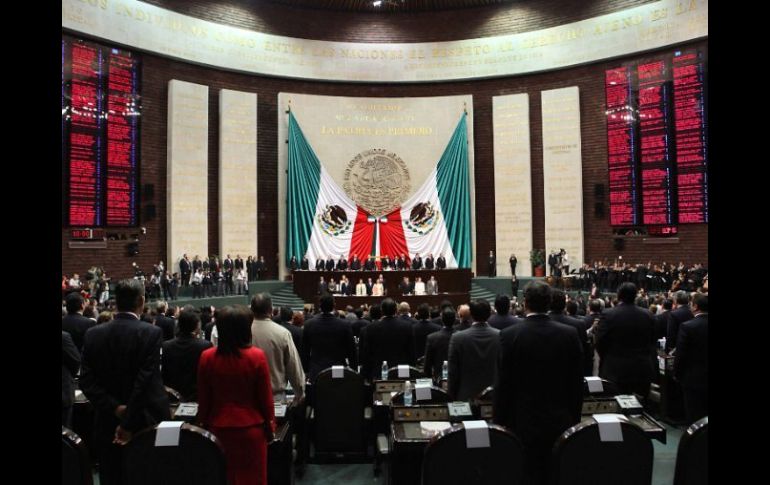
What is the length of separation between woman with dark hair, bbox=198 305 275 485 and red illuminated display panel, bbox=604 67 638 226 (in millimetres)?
16482

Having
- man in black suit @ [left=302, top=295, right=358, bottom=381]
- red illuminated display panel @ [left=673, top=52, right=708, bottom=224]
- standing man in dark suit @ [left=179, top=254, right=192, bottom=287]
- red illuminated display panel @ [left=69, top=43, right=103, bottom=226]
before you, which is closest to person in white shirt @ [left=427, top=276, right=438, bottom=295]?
standing man in dark suit @ [left=179, top=254, right=192, bottom=287]

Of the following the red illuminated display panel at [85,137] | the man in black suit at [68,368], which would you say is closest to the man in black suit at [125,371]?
the man in black suit at [68,368]

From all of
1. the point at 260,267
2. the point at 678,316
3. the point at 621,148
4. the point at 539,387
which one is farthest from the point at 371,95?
the point at 539,387

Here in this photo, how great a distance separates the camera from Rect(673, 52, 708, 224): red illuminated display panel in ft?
51.3

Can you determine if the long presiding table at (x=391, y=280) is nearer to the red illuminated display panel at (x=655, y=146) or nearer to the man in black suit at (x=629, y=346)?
the red illuminated display panel at (x=655, y=146)

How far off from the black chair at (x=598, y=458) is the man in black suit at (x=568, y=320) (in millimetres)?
1692

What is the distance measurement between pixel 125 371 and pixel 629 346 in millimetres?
3729

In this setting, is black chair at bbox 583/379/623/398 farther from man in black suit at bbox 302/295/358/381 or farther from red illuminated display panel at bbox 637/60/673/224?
red illuminated display panel at bbox 637/60/673/224

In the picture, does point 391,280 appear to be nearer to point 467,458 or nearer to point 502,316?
point 502,316

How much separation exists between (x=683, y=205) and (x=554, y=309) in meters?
13.3

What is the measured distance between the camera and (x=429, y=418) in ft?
10.5

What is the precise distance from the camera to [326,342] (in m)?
4.69

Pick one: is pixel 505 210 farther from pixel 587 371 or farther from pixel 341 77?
pixel 587 371
